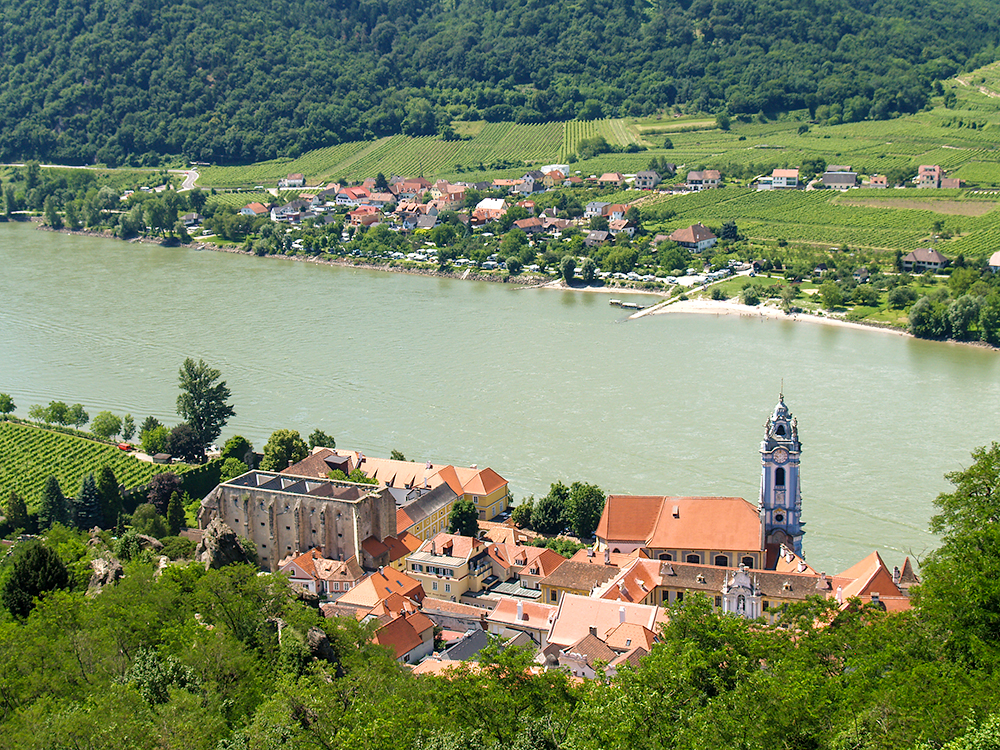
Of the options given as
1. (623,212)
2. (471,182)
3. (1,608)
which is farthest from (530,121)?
(1,608)

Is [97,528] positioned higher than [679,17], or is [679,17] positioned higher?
[679,17]

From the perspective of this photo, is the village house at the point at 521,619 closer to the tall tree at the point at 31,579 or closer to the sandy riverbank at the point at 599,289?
the tall tree at the point at 31,579

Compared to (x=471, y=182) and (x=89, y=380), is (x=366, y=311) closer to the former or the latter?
(x=89, y=380)

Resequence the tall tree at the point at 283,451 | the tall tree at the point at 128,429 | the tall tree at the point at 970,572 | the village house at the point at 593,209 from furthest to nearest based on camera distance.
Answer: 1. the village house at the point at 593,209
2. the tall tree at the point at 128,429
3. the tall tree at the point at 283,451
4. the tall tree at the point at 970,572

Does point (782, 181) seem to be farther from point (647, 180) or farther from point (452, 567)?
point (452, 567)

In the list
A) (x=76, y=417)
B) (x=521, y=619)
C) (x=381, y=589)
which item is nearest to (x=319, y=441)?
(x=76, y=417)

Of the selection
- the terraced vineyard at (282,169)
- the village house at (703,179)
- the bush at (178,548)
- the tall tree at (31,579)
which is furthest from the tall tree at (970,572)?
the terraced vineyard at (282,169)
